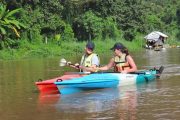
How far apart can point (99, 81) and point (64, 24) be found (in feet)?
93.4

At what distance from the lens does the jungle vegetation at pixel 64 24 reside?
34.6 m

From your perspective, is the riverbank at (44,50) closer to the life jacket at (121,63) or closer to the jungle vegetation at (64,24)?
the jungle vegetation at (64,24)

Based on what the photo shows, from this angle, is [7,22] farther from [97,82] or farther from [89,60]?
[97,82]

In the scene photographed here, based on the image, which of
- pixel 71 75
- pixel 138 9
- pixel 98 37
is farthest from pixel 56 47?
pixel 71 75

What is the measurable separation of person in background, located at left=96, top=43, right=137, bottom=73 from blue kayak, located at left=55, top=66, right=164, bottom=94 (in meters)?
0.22

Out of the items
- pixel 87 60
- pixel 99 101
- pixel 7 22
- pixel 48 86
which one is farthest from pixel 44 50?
pixel 99 101

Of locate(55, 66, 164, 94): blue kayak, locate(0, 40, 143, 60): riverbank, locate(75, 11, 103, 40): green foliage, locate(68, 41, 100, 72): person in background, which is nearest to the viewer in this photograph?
locate(55, 66, 164, 94): blue kayak

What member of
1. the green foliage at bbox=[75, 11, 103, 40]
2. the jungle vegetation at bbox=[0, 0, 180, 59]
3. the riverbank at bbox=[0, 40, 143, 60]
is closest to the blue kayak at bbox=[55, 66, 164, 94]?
the riverbank at bbox=[0, 40, 143, 60]

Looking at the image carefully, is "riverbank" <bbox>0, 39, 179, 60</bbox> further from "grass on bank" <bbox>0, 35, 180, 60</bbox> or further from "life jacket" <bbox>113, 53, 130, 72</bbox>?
"life jacket" <bbox>113, 53, 130, 72</bbox>

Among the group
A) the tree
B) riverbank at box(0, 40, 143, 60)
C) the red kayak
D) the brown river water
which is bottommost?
the brown river water

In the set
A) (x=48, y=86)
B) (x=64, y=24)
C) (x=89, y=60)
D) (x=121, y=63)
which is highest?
(x=64, y=24)

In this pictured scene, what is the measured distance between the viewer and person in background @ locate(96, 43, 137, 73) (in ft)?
41.8

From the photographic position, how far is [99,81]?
11930 mm

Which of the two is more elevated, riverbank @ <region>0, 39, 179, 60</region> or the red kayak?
riverbank @ <region>0, 39, 179, 60</region>
